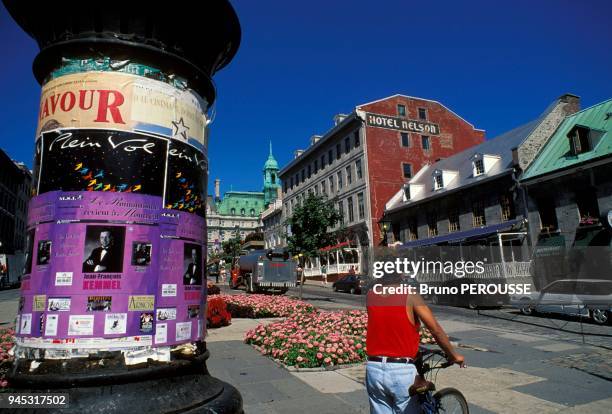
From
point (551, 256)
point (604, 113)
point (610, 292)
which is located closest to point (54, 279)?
point (610, 292)

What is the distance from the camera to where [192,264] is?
3246 mm

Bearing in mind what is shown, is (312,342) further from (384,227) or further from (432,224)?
(384,227)

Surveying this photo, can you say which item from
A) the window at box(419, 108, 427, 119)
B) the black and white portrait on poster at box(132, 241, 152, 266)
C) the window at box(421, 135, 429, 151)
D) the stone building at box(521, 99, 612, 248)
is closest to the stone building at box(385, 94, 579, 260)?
the stone building at box(521, 99, 612, 248)

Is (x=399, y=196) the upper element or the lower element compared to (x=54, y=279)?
upper

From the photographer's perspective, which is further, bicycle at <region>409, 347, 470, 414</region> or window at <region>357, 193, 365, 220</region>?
window at <region>357, 193, 365, 220</region>

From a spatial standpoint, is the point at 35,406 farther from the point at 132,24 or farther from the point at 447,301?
the point at 447,301

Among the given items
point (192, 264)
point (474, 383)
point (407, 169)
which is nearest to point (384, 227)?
point (407, 169)

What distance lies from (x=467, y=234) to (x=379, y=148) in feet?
49.7

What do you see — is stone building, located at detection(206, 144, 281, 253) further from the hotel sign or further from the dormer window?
the dormer window

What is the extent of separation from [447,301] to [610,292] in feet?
29.9

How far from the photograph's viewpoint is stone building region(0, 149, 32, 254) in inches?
2359

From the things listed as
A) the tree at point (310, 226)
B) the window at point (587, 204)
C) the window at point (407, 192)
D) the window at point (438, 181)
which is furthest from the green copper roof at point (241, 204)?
the window at point (587, 204)

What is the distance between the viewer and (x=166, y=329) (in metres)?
2.98

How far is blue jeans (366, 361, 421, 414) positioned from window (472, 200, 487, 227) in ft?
96.9
